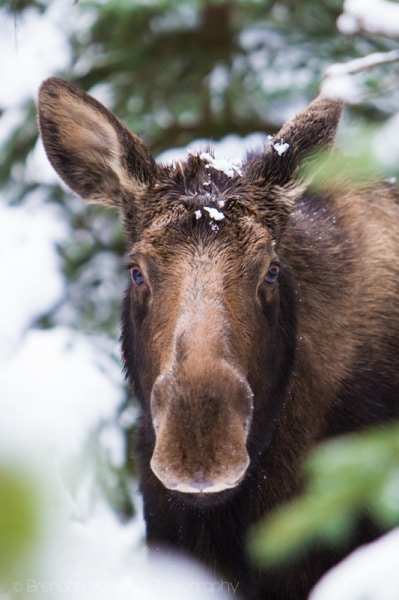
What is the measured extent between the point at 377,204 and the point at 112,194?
1.58 meters

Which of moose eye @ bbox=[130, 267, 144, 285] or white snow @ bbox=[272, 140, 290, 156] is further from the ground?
white snow @ bbox=[272, 140, 290, 156]

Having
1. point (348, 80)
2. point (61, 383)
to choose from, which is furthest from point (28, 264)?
point (348, 80)

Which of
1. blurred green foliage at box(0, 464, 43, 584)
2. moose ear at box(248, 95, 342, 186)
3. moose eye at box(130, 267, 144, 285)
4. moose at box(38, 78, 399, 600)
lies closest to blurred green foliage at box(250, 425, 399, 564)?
blurred green foliage at box(0, 464, 43, 584)

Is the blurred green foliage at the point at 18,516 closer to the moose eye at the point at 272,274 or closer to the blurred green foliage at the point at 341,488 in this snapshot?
the blurred green foliage at the point at 341,488

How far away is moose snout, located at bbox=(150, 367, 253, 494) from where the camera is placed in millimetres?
3527

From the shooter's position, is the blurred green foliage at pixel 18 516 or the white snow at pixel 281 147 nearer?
the blurred green foliage at pixel 18 516

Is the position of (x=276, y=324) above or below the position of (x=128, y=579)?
above

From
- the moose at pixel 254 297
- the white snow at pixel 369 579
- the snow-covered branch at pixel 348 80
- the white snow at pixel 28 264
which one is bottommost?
the white snow at pixel 28 264

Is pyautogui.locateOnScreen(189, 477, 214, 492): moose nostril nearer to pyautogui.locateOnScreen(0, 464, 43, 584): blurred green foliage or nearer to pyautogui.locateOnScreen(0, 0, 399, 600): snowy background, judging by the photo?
pyautogui.locateOnScreen(0, 0, 399, 600): snowy background

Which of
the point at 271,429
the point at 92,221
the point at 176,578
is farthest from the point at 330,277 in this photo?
the point at 92,221

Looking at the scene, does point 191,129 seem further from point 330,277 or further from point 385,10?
point 385,10

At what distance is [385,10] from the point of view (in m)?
2.72

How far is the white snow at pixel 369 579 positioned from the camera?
1.59m

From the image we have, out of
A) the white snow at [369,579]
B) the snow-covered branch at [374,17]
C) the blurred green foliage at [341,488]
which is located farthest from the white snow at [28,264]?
the white snow at [369,579]
